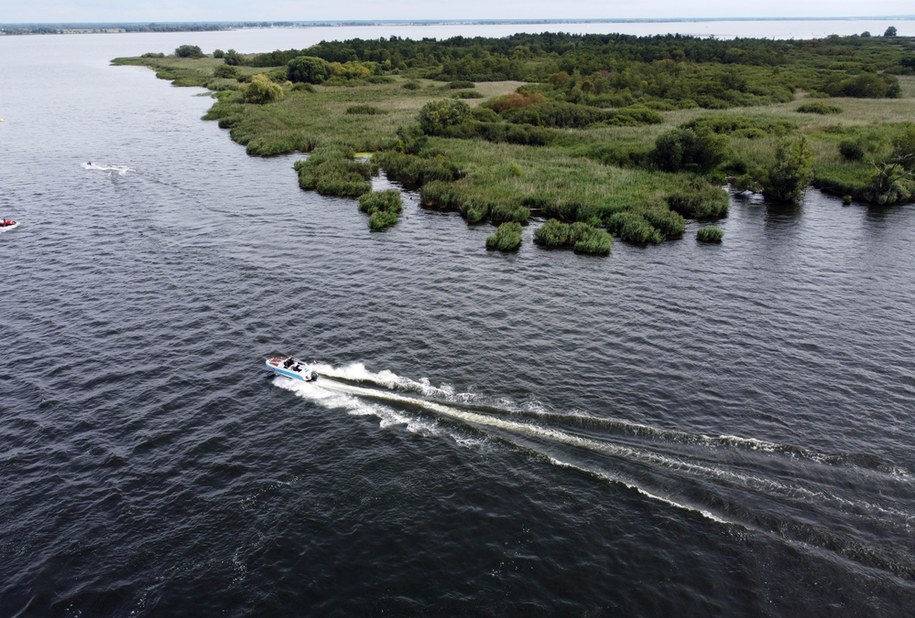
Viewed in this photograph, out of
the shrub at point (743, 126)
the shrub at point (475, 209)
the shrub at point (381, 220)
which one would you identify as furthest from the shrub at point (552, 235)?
the shrub at point (743, 126)

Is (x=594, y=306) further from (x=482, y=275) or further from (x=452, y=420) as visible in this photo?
(x=452, y=420)

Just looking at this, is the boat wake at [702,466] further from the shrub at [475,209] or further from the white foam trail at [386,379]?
the shrub at [475,209]

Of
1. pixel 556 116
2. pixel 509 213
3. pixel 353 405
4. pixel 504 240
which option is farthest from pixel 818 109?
pixel 353 405

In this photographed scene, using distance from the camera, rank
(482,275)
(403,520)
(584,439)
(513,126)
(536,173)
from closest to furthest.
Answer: (403,520), (584,439), (482,275), (536,173), (513,126)

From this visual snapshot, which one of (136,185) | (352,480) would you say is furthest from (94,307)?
(136,185)

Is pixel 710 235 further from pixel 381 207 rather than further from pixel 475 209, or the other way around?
pixel 381 207

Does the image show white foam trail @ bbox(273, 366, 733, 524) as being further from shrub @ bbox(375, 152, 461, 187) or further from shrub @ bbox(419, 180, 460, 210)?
shrub @ bbox(375, 152, 461, 187)

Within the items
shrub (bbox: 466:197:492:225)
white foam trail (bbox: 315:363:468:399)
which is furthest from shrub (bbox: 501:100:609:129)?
white foam trail (bbox: 315:363:468:399)
